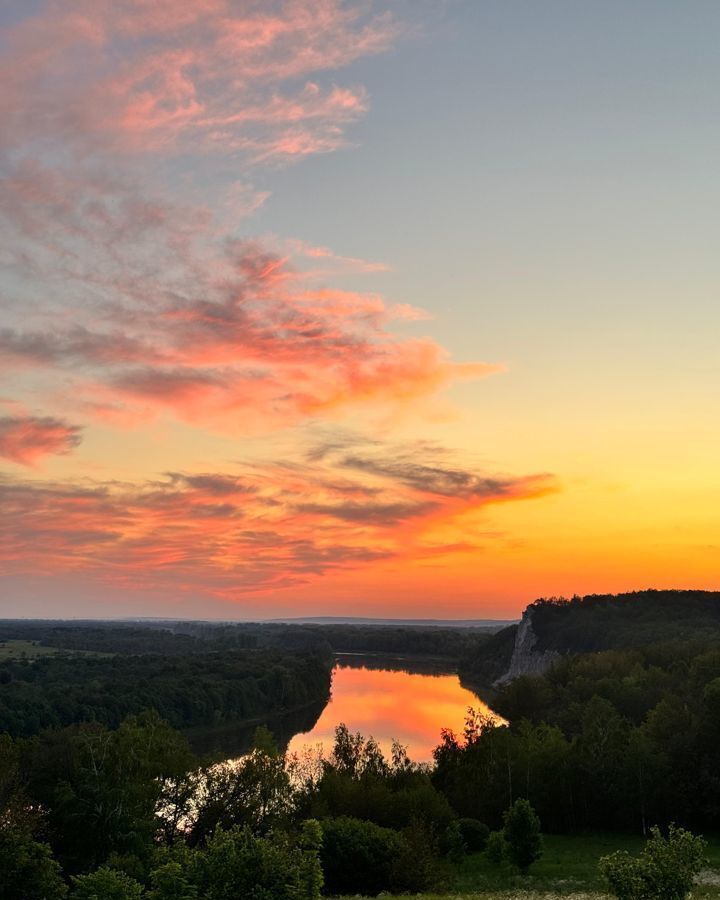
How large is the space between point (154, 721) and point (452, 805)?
2368 cm

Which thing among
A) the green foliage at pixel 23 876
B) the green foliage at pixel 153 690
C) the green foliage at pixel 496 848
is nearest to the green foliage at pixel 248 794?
the green foliage at pixel 496 848

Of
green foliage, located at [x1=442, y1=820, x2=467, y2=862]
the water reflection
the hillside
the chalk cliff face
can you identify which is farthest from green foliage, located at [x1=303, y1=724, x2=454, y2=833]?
the chalk cliff face

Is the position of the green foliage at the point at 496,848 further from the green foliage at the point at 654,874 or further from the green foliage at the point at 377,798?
the green foliage at the point at 654,874

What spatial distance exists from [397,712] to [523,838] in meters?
89.2

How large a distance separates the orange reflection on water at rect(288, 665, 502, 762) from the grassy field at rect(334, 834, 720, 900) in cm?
3578

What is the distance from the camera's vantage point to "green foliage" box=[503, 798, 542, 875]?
136 feet

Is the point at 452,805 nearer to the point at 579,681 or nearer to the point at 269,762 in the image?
the point at 269,762

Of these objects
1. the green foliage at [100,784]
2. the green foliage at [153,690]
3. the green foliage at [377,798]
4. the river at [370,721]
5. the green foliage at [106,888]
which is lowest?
the river at [370,721]

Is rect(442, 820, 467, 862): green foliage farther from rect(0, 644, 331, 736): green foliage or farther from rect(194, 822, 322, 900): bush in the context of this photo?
rect(0, 644, 331, 736): green foliage

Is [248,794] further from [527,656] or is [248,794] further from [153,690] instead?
[527,656]

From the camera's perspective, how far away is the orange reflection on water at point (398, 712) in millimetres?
100000

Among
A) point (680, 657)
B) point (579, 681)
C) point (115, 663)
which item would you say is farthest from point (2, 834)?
point (115, 663)

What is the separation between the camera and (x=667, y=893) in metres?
17.7

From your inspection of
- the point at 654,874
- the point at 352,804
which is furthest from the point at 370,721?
the point at 654,874
